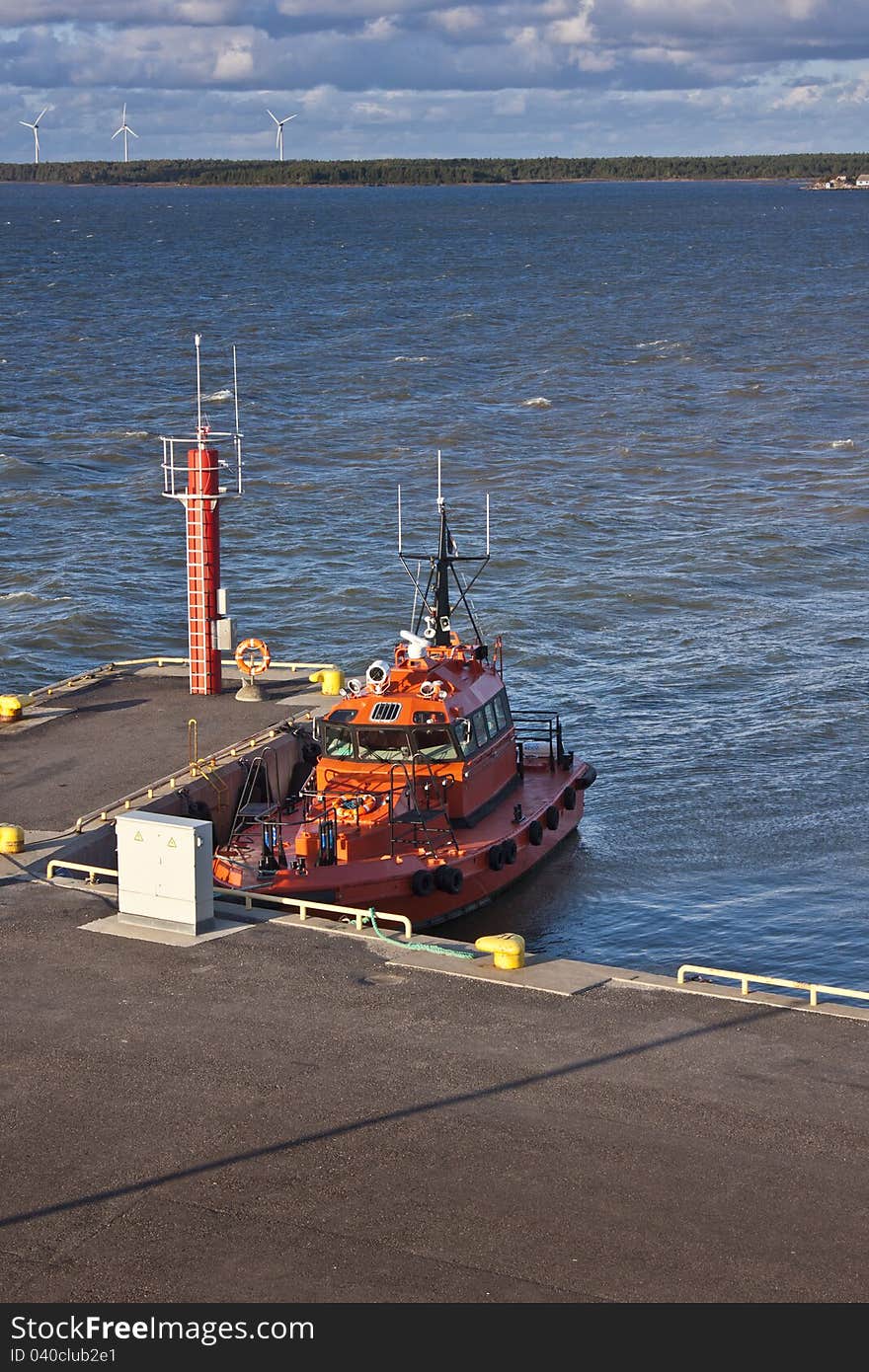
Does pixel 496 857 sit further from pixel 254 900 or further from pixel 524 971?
pixel 524 971

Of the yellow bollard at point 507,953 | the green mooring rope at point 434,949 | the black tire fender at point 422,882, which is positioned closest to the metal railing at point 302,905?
the green mooring rope at point 434,949

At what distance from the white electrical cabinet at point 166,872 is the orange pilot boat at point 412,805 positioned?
3797 millimetres

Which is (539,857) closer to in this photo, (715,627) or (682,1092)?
(682,1092)

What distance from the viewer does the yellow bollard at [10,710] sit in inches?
1213

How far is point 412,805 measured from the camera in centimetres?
2786

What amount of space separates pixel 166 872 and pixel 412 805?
297 inches

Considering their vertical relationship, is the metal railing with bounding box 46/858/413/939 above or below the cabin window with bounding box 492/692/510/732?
below

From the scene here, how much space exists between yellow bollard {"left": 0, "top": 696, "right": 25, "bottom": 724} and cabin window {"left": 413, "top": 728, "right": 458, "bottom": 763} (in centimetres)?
740

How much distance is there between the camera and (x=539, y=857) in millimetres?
30281

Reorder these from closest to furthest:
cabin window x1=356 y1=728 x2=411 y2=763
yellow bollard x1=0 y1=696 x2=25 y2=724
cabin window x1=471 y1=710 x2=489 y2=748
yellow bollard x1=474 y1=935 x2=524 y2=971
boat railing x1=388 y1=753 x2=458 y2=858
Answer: yellow bollard x1=474 y1=935 x2=524 y2=971 → boat railing x1=388 y1=753 x2=458 y2=858 → cabin window x1=356 y1=728 x2=411 y2=763 → cabin window x1=471 y1=710 x2=489 y2=748 → yellow bollard x1=0 y1=696 x2=25 y2=724

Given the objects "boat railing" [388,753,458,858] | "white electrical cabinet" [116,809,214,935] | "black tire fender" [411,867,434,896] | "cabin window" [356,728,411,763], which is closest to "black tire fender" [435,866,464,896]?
"black tire fender" [411,867,434,896]

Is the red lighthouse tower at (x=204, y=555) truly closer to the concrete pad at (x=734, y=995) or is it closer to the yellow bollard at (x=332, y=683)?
the yellow bollard at (x=332, y=683)

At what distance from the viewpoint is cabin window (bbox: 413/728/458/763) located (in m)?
28.3

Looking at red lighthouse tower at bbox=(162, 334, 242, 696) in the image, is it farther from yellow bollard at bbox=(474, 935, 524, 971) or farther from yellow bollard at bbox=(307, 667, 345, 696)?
yellow bollard at bbox=(474, 935, 524, 971)
